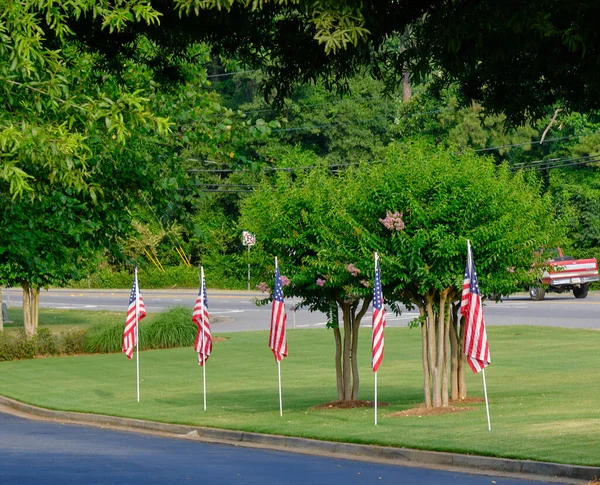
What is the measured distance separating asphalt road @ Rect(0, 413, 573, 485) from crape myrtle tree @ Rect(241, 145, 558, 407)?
13.2 feet

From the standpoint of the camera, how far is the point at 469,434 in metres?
16.4

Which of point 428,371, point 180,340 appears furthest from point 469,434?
point 180,340

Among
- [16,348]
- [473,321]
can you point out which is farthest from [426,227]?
[16,348]

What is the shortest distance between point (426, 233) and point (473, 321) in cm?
210

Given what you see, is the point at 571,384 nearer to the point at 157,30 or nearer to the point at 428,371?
the point at 428,371

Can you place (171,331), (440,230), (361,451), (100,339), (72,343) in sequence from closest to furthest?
(361,451) → (440,230) → (72,343) → (100,339) → (171,331)

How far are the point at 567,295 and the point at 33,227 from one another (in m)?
36.8

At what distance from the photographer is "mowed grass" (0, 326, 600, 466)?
16.3 metres

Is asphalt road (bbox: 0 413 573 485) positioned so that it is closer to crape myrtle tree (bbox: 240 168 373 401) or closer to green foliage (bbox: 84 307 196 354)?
crape myrtle tree (bbox: 240 168 373 401)

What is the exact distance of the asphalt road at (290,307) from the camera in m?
41.4

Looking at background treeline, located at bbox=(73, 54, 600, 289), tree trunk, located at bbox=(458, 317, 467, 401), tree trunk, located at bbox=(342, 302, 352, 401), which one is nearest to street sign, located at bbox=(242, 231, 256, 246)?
background treeline, located at bbox=(73, 54, 600, 289)

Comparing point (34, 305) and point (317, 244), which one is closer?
point (317, 244)

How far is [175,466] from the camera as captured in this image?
14719mm

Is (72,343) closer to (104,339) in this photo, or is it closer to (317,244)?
(104,339)
